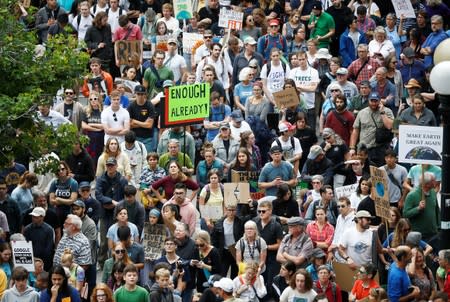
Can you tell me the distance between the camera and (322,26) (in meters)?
35.4

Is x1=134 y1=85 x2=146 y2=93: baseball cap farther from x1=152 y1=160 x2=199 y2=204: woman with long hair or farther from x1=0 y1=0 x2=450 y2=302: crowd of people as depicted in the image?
x1=152 y1=160 x2=199 y2=204: woman with long hair

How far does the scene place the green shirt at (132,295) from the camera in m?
23.5

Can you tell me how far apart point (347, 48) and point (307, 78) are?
2674 mm

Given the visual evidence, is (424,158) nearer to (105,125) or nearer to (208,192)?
(208,192)

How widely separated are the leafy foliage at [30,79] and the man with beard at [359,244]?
12.7 ft

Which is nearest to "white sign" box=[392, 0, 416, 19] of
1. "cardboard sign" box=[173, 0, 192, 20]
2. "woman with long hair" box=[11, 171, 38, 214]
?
"cardboard sign" box=[173, 0, 192, 20]

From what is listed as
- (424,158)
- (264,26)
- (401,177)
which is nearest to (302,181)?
(401,177)

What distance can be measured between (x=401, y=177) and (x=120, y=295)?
535 centimetres

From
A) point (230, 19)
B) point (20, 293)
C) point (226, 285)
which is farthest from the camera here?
point (230, 19)

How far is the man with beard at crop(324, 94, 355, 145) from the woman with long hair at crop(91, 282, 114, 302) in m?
7.70

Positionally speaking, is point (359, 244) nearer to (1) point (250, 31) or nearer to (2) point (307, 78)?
(2) point (307, 78)

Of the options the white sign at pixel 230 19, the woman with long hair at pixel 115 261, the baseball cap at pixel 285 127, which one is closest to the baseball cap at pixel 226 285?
the woman with long hair at pixel 115 261

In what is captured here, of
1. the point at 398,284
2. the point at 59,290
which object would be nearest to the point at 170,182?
the point at 59,290

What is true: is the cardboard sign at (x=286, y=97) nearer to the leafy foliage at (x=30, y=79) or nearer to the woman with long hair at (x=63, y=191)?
the woman with long hair at (x=63, y=191)
